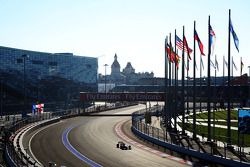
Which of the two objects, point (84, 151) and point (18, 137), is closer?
point (84, 151)

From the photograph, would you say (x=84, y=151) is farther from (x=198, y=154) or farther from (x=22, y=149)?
(x=198, y=154)

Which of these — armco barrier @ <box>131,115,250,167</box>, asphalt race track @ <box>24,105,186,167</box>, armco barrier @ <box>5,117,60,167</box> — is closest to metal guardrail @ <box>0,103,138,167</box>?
armco barrier @ <box>5,117,60,167</box>

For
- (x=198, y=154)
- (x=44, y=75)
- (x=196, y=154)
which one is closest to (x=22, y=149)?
(x=196, y=154)

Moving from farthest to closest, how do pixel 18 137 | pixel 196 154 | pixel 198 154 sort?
pixel 18 137 < pixel 196 154 < pixel 198 154

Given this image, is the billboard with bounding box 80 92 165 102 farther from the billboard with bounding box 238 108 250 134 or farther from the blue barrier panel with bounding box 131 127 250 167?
the billboard with bounding box 238 108 250 134

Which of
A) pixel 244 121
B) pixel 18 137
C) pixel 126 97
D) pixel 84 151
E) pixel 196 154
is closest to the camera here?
pixel 244 121

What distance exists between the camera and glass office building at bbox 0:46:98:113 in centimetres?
12669

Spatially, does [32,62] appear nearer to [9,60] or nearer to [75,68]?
[9,60]

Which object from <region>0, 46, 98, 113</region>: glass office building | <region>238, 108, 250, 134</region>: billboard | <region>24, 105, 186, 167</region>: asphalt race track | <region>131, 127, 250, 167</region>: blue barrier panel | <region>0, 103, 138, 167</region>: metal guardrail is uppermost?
<region>0, 46, 98, 113</region>: glass office building

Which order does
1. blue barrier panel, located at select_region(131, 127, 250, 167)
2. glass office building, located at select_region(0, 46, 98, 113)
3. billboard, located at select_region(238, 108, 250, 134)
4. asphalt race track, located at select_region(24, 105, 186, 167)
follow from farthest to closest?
glass office building, located at select_region(0, 46, 98, 113)
asphalt race track, located at select_region(24, 105, 186, 167)
billboard, located at select_region(238, 108, 250, 134)
blue barrier panel, located at select_region(131, 127, 250, 167)

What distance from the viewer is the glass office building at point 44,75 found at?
126688 millimetres

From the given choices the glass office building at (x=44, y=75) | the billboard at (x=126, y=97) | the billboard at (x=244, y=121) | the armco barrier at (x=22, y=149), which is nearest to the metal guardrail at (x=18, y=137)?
the armco barrier at (x=22, y=149)

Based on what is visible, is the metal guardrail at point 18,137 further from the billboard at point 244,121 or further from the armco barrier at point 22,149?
the billboard at point 244,121

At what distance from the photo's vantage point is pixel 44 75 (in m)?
148
